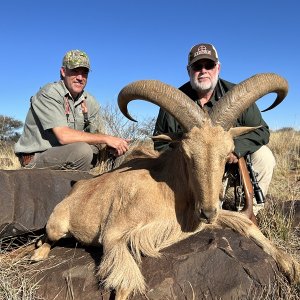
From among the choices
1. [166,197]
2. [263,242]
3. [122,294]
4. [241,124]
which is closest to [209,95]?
[241,124]

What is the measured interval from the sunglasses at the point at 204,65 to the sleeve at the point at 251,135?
77 centimetres

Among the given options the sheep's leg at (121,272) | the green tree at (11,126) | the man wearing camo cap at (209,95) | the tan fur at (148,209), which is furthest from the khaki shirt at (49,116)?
the green tree at (11,126)

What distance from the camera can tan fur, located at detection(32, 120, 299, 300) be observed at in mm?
4051

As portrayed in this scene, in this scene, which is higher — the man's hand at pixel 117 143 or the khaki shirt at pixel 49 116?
the khaki shirt at pixel 49 116

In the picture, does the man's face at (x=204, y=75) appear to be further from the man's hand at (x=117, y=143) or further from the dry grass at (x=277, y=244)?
the dry grass at (x=277, y=244)

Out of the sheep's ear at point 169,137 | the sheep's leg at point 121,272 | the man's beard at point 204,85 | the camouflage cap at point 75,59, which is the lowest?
the sheep's leg at point 121,272

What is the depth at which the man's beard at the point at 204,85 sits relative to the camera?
6.02 m

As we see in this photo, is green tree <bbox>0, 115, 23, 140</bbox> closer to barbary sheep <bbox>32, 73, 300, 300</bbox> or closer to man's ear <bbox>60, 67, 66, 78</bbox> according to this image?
man's ear <bbox>60, 67, 66, 78</bbox>

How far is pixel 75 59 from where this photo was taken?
698 cm

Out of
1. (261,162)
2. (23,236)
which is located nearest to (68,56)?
(23,236)

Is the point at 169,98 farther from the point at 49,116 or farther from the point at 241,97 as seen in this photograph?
the point at 49,116

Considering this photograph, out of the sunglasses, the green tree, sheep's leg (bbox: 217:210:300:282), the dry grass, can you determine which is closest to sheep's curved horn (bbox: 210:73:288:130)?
sheep's leg (bbox: 217:210:300:282)

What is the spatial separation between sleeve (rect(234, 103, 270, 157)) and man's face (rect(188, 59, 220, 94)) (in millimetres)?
602

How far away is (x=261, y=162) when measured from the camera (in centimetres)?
→ 652
